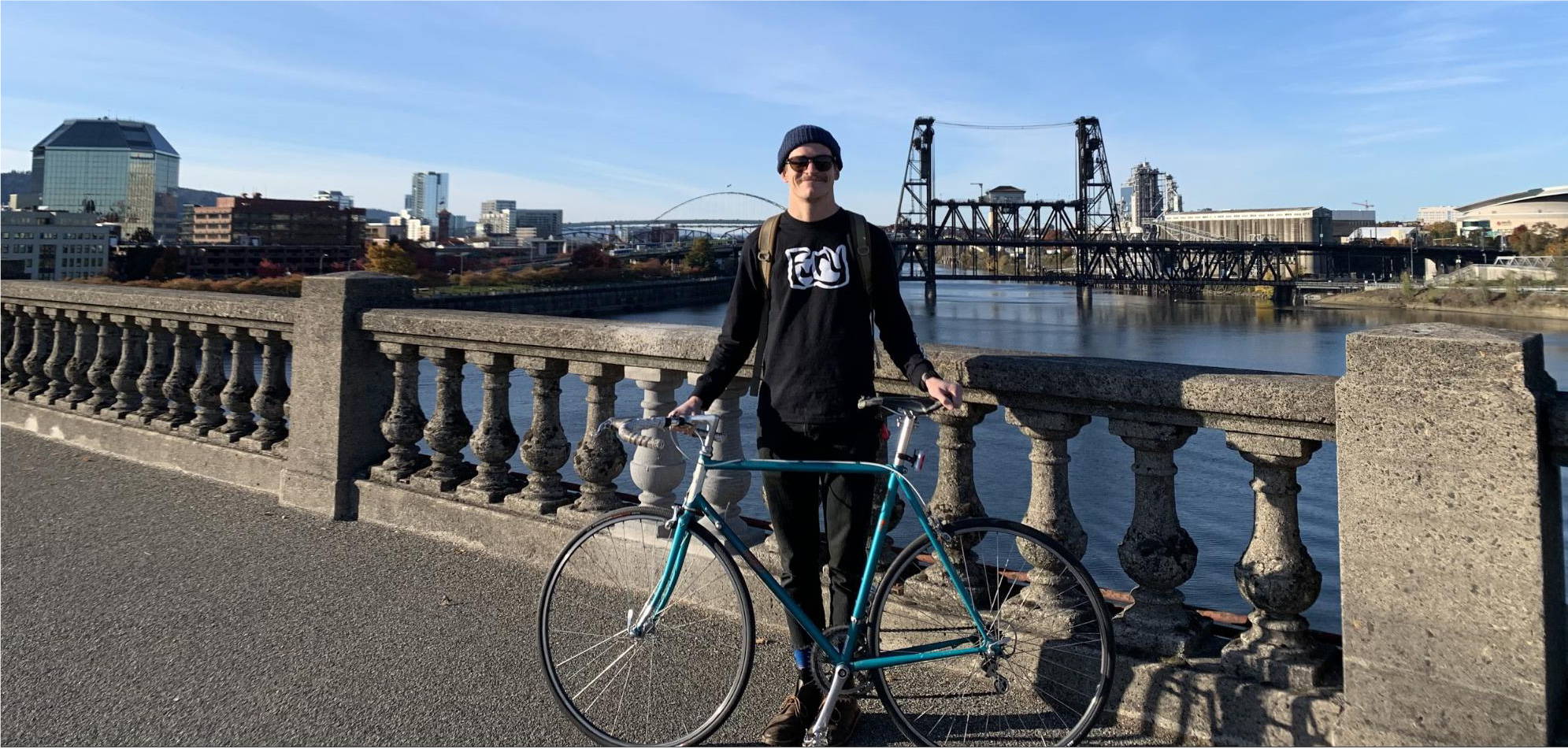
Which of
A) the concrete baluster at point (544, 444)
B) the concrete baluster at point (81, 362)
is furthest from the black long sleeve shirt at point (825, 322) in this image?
the concrete baluster at point (81, 362)

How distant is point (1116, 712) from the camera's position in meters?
2.79

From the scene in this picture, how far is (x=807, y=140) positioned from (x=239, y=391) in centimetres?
427

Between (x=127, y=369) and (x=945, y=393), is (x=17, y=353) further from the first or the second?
(x=945, y=393)

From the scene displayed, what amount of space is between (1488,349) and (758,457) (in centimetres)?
165

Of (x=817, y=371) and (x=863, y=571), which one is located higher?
(x=817, y=371)

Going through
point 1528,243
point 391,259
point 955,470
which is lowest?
point 955,470

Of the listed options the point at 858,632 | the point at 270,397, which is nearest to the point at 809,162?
the point at 858,632

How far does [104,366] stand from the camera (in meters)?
6.61

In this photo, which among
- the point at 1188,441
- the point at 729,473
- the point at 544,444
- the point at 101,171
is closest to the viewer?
the point at 729,473

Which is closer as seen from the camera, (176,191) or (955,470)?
(955,470)

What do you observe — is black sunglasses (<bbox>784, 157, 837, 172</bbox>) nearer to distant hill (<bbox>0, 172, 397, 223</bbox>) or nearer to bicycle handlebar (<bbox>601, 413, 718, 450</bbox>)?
bicycle handlebar (<bbox>601, 413, 718, 450</bbox>)

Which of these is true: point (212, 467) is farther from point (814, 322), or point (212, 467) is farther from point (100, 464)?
point (814, 322)

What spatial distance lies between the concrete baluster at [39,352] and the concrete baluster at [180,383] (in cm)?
185

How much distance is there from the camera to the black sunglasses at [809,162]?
2.68m
